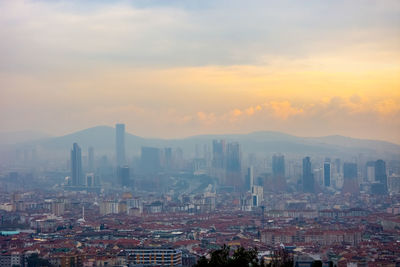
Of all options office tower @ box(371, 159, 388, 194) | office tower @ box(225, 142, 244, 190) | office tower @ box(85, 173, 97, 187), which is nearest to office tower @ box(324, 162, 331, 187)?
office tower @ box(371, 159, 388, 194)

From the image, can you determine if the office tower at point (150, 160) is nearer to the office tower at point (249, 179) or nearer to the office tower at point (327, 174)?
the office tower at point (249, 179)

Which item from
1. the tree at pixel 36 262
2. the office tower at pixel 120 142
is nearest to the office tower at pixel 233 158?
the office tower at pixel 120 142

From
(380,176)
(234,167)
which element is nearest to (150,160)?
(234,167)

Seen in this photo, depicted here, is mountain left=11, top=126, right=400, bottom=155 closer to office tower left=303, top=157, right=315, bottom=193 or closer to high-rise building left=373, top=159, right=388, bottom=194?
office tower left=303, top=157, right=315, bottom=193

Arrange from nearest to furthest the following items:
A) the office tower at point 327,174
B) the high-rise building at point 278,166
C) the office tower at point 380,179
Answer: the office tower at point 380,179 < the office tower at point 327,174 < the high-rise building at point 278,166

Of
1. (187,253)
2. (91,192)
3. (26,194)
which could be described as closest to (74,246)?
(187,253)

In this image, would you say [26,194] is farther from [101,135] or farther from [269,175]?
[101,135]
